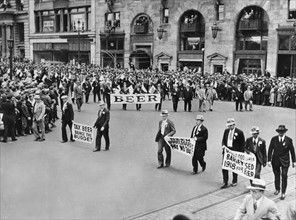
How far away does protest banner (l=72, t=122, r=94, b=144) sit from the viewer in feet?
52.2

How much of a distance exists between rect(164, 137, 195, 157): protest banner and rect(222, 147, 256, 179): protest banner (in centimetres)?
131

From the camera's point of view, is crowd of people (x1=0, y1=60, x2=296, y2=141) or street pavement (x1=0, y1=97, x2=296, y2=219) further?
crowd of people (x1=0, y1=60, x2=296, y2=141)

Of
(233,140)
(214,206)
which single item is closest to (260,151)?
(233,140)

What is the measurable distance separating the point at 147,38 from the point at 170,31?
316 centimetres

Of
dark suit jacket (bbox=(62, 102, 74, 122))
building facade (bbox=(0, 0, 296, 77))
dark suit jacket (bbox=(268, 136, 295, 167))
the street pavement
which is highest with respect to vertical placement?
building facade (bbox=(0, 0, 296, 77))

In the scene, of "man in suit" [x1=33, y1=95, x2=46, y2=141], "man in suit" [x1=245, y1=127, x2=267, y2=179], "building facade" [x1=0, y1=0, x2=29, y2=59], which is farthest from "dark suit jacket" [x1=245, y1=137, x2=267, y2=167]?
"building facade" [x1=0, y1=0, x2=29, y2=59]

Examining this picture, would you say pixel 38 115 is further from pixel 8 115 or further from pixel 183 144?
pixel 183 144

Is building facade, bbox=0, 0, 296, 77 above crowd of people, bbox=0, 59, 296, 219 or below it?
above

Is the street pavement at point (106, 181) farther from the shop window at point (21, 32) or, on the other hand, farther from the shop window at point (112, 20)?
the shop window at point (21, 32)

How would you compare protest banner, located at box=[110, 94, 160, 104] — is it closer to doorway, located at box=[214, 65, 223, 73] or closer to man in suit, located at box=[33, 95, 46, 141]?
man in suit, located at box=[33, 95, 46, 141]

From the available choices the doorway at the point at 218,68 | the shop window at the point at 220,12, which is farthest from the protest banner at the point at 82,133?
the shop window at the point at 220,12

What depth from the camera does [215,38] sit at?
140 ft

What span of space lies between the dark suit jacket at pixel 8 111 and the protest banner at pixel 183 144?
6.69 meters

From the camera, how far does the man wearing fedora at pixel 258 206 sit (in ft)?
20.6
